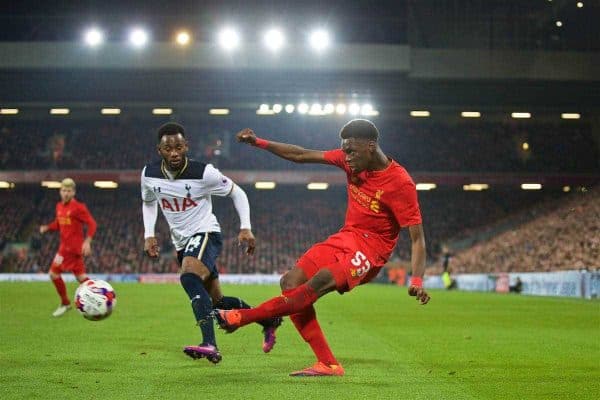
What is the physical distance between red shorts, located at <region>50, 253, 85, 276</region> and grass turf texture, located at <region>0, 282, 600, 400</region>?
2.92 ft

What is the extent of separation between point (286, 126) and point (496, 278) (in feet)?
74.5

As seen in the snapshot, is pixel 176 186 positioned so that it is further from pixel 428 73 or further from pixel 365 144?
pixel 428 73

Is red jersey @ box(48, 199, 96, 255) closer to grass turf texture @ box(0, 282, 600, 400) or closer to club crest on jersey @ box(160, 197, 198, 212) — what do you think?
grass turf texture @ box(0, 282, 600, 400)

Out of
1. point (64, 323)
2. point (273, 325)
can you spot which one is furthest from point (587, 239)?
point (273, 325)

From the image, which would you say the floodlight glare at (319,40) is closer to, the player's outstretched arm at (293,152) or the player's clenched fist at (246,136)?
the player's outstretched arm at (293,152)

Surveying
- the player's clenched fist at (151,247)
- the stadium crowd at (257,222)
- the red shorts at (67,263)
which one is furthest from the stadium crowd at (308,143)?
the player's clenched fist at (151,247)

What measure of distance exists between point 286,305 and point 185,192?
217 cm

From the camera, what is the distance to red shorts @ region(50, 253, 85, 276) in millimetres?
15648

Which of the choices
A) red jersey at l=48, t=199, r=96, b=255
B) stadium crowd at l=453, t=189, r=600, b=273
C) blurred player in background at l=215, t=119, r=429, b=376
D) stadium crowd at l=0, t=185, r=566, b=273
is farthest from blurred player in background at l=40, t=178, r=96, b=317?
stadium crowd at l=0, t=185, r=566, b=273

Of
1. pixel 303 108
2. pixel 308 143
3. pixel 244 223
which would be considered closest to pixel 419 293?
pixel 244 223

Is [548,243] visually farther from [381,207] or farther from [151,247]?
[381,207]

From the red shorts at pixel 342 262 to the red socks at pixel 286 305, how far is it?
223 mm

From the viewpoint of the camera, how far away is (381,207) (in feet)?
23.6

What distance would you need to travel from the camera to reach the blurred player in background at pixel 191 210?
330 inches
